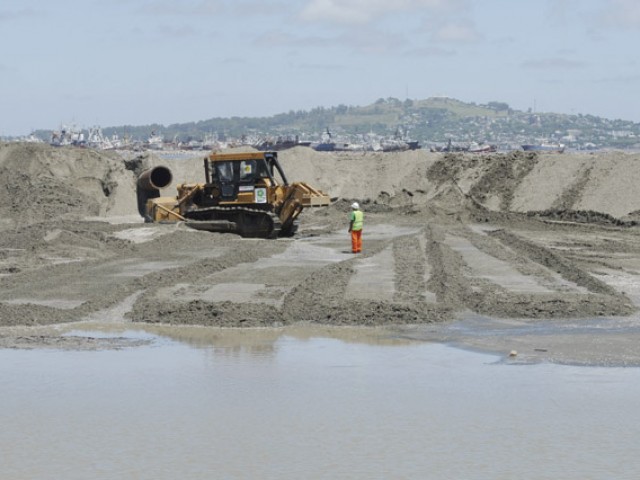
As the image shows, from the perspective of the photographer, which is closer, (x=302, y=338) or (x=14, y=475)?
(x=14, y=475)

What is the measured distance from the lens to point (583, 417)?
1033cm

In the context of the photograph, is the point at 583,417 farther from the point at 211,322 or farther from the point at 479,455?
the point at 211,322

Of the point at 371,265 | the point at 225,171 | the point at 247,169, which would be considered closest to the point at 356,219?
the point at 371,265

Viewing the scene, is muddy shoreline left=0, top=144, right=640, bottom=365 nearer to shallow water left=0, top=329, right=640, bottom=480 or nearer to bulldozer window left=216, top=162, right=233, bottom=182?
shallow water left=0, top=329, right=640, bottom=480

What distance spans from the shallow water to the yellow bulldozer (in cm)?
1512

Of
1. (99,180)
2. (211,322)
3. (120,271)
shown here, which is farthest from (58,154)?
(211,322)

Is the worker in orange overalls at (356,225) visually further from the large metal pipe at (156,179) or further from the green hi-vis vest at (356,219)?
the large metal pipe at (156,179)

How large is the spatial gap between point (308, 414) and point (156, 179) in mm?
24853

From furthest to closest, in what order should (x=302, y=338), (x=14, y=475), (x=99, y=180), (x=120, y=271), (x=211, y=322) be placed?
(x=99, y=180), (x=120, y=271), (x=211, y=322), (x=302, y=338), (x=14, y=475)

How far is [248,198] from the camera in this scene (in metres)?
29.4

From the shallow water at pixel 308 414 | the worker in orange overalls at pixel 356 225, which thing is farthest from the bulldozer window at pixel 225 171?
the shallow water at pixel 308 414

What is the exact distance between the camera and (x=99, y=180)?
46.8 metres

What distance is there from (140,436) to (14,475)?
1372 millimetres

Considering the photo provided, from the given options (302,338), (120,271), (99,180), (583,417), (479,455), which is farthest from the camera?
(99,180)
